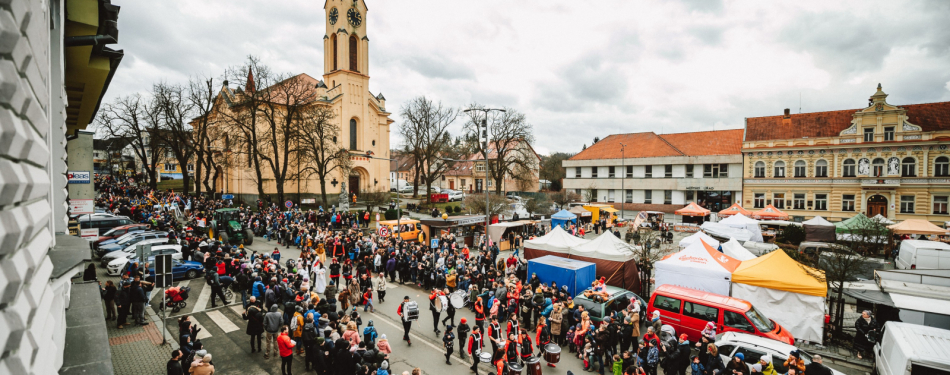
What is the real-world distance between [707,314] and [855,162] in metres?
37.5

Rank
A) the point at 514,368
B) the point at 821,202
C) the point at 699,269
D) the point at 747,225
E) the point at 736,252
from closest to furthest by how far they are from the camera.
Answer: the point at 514,368
the point at 699,269
the point at 736,252
the point at 747,225
the point at 821,202

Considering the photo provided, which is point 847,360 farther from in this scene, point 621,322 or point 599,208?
point 599,208

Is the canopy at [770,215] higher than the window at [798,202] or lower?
lower

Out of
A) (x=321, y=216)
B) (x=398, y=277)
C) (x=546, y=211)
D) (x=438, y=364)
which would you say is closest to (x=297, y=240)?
(x=321, y=216)

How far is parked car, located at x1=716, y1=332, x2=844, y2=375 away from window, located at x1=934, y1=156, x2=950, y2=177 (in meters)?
38.4

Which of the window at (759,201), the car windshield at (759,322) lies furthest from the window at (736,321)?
the window at (759,201)

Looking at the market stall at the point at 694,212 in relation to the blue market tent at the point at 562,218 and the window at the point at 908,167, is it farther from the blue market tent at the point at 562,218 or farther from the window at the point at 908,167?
the window at the point at 908,167

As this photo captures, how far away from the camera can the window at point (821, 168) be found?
38.0m

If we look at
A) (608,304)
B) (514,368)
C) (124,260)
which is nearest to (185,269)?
(124,260)

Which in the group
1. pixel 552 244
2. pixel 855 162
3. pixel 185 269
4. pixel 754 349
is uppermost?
pixel 855 162

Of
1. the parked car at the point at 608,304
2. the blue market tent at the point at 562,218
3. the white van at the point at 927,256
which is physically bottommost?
the parked car at the point at 608,304

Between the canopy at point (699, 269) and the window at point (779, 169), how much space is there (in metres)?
33.1

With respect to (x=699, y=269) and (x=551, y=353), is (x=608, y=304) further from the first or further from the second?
(x=699, y=269)

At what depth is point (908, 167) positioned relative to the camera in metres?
34.9
